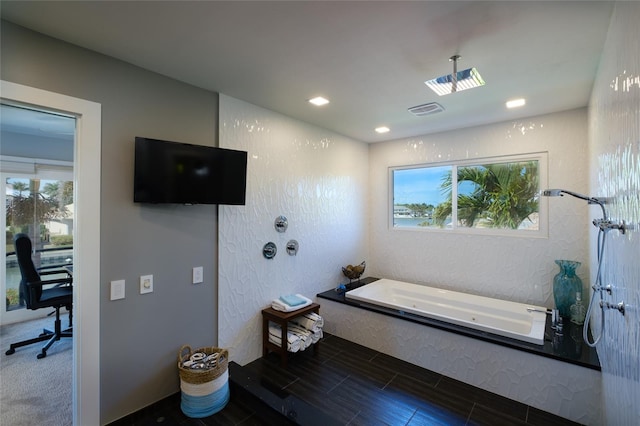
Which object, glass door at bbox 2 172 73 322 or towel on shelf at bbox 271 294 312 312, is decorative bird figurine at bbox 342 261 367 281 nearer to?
towel on shelf at bbox 271 294 312 312

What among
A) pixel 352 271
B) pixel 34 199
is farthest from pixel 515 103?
pixel 34 199

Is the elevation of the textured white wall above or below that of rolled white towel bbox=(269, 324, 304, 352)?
above

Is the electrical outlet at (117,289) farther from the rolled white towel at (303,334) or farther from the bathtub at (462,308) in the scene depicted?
the bathtub at (462,308)

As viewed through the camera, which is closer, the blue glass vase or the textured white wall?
the blue glass vase

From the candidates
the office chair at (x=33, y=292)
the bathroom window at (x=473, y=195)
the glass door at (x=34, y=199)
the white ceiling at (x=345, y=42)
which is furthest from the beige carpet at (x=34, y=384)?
the bathroom window at (x=473, y=195)

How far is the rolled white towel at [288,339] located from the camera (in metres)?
2.81

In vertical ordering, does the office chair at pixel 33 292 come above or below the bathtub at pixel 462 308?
above

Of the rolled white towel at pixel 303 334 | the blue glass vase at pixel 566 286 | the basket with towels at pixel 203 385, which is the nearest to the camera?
the basket with towels at pixel 203 385

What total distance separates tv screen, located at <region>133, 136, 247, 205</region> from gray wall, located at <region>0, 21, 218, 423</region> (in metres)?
0.14

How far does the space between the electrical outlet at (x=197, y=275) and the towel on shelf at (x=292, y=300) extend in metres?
0.93

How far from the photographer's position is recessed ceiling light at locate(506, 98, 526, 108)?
8.81ft

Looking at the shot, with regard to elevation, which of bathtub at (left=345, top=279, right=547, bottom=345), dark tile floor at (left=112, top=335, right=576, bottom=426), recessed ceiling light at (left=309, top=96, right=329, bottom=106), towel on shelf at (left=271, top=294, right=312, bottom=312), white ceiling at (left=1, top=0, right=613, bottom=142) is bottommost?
dark tile floor at (left=112, top=335, right=576, bottom=426)

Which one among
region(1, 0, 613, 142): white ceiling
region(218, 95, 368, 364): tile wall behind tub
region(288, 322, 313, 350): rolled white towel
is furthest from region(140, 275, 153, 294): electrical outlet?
region(1, 0, 613, 142): white ceiling

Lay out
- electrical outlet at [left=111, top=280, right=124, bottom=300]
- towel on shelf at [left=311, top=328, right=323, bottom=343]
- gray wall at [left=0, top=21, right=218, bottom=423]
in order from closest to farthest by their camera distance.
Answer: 1. gray wall at [left=0, top=21, right=218, bottom=423]
2. electrical outlet at [left=111, top=280, right=124, bottom=300]
3. towel on shelf at [left=311, top=328, right=323, bottom=343]
